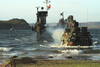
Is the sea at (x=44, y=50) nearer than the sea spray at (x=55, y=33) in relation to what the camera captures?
Yes

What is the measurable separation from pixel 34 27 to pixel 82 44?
25443mm

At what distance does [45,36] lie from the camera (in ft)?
186

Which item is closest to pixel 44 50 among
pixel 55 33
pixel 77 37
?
pixel 77 37

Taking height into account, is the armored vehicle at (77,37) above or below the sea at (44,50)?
above

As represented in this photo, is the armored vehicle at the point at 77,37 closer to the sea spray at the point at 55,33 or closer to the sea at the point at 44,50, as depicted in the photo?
the sea at the point at 44,50

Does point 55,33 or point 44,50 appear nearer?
point 44,50

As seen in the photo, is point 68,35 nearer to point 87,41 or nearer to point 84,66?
point 87,41

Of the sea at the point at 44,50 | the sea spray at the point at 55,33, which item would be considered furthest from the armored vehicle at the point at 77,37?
the sea spray at the point at 55,33

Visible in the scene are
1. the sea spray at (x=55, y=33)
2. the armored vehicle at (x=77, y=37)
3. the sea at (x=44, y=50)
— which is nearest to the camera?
the sea at (x=44, y=50)

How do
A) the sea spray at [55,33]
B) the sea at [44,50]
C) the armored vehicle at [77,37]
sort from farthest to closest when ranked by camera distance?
1. the sea spray at [55,33]
2. the armored vehicle at [77,37]
3. the sea at [44,50]

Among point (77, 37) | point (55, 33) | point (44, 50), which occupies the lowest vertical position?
point (44, 50)

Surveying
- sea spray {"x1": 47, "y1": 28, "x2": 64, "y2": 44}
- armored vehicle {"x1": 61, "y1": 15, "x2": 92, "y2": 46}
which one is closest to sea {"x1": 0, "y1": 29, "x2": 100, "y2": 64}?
sea spray {"x1": 47, "y1": 28, "x2": 64, "y2": 44}

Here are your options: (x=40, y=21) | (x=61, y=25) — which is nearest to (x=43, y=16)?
(x=40, y=21)

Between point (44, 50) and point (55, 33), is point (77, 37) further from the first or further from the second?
point (55, 33)
